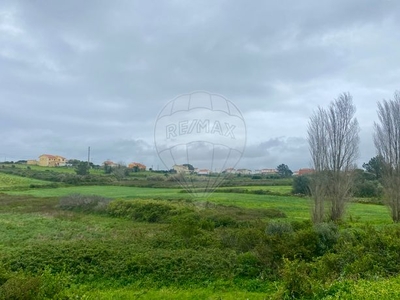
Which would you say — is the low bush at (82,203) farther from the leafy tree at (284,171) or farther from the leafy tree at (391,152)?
the leafy tree at (284,171)

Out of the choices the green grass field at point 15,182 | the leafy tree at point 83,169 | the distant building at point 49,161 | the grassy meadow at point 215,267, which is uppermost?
the distant building at point 49,161

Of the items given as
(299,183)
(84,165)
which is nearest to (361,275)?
(299,183)

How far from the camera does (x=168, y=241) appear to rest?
11.6 meters

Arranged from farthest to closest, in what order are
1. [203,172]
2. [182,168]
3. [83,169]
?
[83,169]
[182,168]
[203,172]

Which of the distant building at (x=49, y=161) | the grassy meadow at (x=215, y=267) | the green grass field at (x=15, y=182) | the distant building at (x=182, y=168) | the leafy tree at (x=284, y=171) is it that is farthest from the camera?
the distant building at (x=49, y=161)

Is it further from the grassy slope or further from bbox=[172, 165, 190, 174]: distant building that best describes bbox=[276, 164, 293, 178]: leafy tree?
bbox=[172, 165, 190, 174]: distant building

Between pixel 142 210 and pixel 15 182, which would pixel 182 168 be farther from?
pixel 15 182

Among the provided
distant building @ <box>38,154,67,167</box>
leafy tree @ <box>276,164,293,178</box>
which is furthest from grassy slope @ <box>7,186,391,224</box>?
distant building @ <box>38,154,67,167</box>

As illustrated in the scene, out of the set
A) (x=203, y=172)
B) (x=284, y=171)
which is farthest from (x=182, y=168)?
(x=284, y=171)

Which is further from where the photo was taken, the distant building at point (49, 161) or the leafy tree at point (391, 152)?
the distant building at point (49, 161)

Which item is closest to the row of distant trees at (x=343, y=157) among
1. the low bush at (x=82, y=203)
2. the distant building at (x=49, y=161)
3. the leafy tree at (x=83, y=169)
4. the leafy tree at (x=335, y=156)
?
the leafy tree at (x=335, y=156)

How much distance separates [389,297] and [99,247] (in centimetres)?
759

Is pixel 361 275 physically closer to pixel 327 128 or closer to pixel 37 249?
pixel 37 249

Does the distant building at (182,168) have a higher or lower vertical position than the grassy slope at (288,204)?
higher
